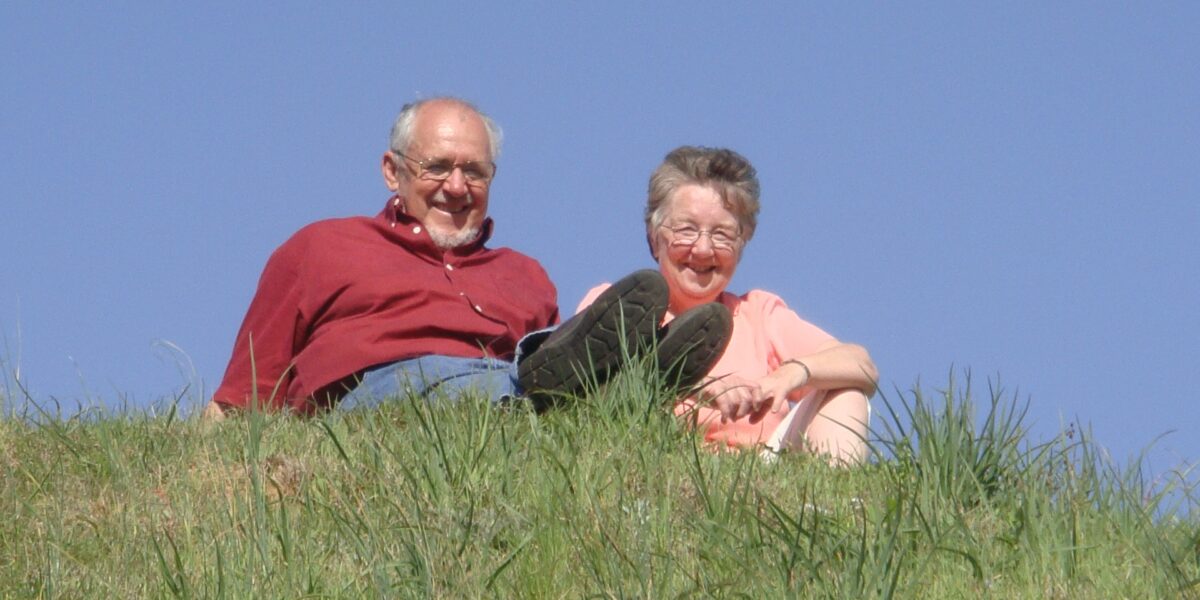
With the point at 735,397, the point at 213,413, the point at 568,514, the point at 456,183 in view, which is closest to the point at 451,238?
the point at 456,183

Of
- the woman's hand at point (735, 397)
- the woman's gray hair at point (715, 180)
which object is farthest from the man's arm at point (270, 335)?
the woman's hand at point (735, 397)

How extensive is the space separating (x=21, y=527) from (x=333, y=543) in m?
0.91

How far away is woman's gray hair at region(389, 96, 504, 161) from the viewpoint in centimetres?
771

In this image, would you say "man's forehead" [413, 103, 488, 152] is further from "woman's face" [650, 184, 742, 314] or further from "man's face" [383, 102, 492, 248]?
"woman's face" [650, 184, 742, 314]

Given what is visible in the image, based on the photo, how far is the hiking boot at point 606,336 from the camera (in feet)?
18.6

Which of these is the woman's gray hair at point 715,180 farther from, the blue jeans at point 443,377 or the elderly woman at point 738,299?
the blue jeans at point 443,377

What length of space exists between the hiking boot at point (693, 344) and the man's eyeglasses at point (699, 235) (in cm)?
107

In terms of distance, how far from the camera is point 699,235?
684 cm

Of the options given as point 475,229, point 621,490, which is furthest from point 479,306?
point 621,490

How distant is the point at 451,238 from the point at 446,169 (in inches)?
12.2

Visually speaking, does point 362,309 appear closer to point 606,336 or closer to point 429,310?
point 429,310

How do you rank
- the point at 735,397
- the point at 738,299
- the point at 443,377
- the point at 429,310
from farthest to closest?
the point at 738,299
the point at 429,310
the point at 443,377
the point at 735,397

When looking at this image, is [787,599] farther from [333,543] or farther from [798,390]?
[798,390]

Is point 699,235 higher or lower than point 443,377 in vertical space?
higher
